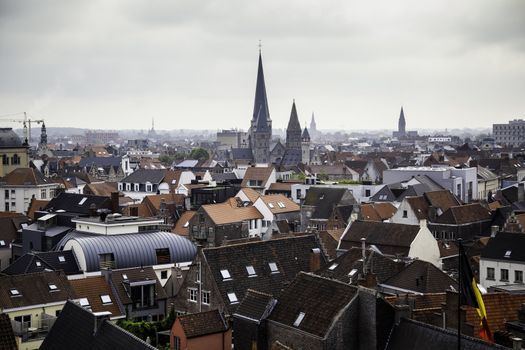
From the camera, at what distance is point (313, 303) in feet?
117

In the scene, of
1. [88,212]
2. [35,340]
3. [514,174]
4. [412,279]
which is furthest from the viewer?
[514,174]

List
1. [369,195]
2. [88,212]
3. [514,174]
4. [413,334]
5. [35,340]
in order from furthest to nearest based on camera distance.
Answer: [514,174]
[369,195]
[88,212]
[35,340]
[413,334]

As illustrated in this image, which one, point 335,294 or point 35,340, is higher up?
point 335,294

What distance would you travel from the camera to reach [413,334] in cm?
3161

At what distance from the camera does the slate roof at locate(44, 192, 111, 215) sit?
78812mm

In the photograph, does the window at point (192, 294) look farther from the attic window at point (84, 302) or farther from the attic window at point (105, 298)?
the attic window at point (84, 302)

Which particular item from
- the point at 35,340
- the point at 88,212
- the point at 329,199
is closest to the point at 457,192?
the point at 329,199

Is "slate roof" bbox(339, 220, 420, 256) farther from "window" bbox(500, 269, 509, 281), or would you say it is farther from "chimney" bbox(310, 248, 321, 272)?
"chimney" bbox(310, 248, 321, 272)

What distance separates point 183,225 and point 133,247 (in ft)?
88.8

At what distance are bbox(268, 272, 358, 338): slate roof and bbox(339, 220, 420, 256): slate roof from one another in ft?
90.1

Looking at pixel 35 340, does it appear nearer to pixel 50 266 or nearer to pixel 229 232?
pixel 50 266

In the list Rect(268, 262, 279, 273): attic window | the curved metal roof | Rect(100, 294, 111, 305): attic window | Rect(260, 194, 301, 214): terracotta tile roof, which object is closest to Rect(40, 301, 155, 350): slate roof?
Rect(100, 294, 111, 305): attic window

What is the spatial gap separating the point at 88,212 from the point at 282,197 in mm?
27919

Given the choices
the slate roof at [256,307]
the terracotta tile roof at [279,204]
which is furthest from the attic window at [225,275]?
the terracotta tile roof at [279,204]
